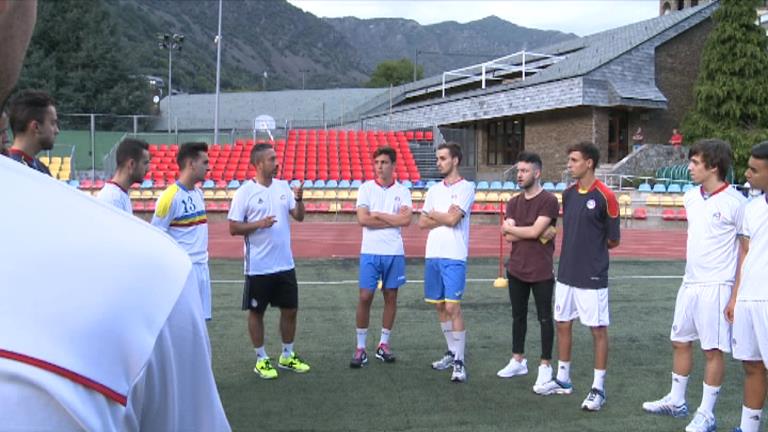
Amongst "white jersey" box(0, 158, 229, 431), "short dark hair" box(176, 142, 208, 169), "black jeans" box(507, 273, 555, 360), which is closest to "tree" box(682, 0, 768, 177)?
"black jeans" box(507, 273, 555, 360)

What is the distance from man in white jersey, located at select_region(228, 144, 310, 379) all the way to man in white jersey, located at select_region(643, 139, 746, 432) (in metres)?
3.38

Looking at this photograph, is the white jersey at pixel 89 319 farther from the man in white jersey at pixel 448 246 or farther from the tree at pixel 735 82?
the tree at pixel 735 82

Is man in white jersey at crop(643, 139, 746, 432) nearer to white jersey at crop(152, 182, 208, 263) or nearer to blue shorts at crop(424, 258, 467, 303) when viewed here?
blue shorts at crop(424, 258, 467, 303)

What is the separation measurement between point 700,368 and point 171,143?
82.7 ft

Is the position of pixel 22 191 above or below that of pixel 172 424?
above

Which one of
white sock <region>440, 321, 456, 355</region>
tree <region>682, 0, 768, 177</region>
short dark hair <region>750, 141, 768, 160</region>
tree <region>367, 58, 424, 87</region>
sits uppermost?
tree <region>367, 58, 424, 87</region>

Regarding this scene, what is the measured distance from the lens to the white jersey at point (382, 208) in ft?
22.8

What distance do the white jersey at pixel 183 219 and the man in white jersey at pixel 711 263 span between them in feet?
12.6

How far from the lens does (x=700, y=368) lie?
6703mm

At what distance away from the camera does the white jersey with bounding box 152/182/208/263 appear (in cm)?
566

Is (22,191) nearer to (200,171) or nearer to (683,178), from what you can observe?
(200,171)

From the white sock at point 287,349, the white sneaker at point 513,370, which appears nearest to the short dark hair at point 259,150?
the white sock at point 287,349

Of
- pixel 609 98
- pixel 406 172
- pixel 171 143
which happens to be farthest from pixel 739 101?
pixel 171 143

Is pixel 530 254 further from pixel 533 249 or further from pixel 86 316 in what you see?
pixel 86 316
